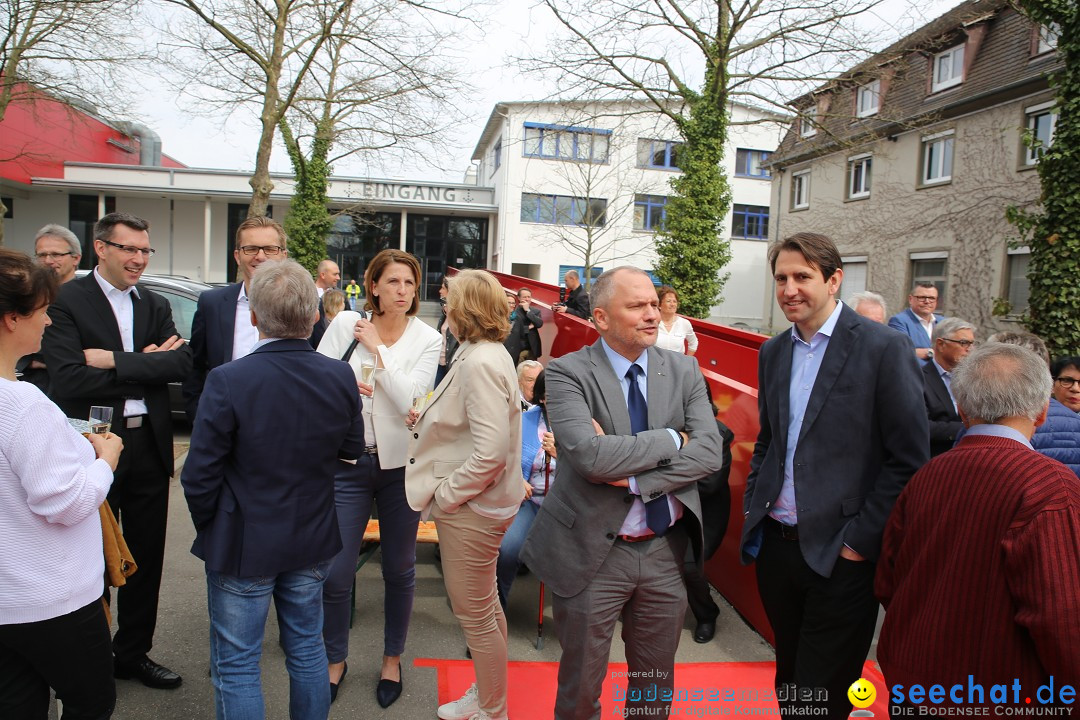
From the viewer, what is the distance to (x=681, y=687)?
11.5 ft

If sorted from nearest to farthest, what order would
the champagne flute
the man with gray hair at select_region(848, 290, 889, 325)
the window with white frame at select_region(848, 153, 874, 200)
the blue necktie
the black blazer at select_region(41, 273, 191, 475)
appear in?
the champagne flute → the blue necktie → the black blazer at select_region(41, 273, 191, 475) → the man with gray hair at select_region(848, 290, 889, 325) → the window with white frame at select_region(848, 153, 874, 200)

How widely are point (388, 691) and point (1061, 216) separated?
32.6ft

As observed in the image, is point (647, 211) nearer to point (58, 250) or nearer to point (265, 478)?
point (58, 250)

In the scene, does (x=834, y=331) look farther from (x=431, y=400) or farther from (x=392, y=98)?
(x=392, y=98)

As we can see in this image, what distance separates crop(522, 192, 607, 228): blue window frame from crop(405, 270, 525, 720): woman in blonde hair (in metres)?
27.3

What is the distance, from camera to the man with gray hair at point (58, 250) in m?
3.58

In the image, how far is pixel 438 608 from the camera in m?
4.27

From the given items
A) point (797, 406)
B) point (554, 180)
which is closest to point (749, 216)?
point (554, 180)

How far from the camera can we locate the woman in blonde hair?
2.65 metres

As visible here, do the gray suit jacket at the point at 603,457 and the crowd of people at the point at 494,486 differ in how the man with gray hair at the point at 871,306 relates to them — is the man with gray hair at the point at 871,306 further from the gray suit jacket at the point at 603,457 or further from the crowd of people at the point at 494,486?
the gray suit jacket at the point at 603,457

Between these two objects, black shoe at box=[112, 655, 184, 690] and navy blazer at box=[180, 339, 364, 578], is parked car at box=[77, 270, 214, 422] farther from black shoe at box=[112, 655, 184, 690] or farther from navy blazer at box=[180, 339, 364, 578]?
navy blazer at box=[180, 339, 364, 578]

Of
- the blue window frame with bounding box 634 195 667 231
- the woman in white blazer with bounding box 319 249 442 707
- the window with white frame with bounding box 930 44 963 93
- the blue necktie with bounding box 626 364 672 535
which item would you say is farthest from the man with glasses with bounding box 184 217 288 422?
the blue window frame with bounding box 634 195 667 231

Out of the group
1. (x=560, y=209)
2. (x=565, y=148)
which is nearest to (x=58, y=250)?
(x=560, y=209)

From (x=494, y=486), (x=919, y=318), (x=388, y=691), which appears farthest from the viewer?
(x=919, y=318)
